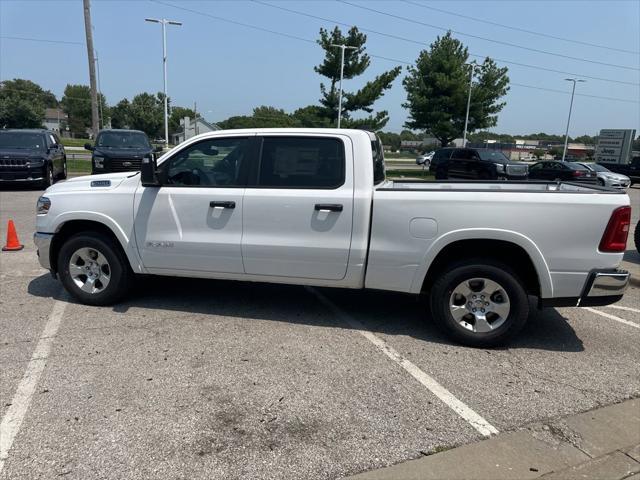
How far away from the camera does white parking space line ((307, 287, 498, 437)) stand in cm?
313

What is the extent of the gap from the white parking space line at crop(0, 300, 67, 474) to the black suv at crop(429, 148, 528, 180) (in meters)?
20.5

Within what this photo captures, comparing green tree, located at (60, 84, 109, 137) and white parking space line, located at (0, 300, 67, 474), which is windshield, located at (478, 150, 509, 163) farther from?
green tree, located at (60, 84, 109, 137)

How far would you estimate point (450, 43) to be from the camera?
3519 centimetres

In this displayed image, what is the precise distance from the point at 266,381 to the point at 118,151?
13638 millimetres

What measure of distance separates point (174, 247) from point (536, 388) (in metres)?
3.35

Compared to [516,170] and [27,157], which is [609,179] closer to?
[516,170]

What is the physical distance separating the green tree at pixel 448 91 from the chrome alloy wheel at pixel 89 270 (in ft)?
103

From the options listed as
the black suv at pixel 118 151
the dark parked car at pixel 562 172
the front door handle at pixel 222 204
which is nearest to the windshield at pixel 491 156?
the dark parked car at pixel 562 172

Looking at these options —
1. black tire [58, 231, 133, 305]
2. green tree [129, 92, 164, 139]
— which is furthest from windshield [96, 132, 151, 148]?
green tree [129, 92, 164, 139]

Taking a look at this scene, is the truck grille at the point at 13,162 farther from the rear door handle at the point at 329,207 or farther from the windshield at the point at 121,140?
the rear door handle at the point at 329,207

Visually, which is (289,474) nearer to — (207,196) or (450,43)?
(207,196)

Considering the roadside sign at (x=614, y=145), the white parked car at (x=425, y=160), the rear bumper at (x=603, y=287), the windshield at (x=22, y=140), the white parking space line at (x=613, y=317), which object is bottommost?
the white parking space line at (x=613, y=317)

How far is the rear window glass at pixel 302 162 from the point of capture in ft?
14.4

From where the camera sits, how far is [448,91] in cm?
3372
